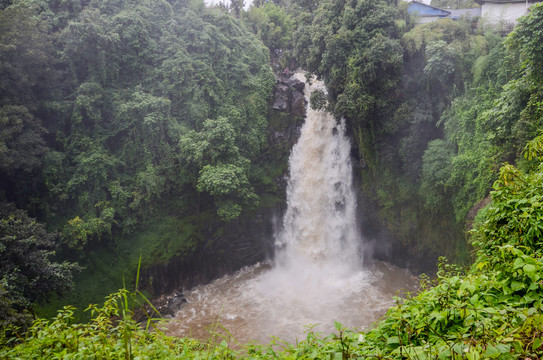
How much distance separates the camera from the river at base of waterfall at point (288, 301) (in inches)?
424

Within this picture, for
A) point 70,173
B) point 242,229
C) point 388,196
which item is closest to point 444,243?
point 388,196

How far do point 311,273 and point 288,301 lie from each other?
2.11 m

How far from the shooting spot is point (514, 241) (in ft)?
10.5

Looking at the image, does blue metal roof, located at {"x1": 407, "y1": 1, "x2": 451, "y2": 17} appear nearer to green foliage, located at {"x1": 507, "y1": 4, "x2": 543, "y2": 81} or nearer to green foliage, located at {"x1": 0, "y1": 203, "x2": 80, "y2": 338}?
green foliage, located at {"x1": 507, "y1": 4, "x2": 543, "y2": 81}

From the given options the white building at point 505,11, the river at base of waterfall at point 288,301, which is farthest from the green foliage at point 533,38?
the river at base of waterfall at point 288,301

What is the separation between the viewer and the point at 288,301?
12203 mm

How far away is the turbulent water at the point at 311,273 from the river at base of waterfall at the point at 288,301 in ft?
0.12

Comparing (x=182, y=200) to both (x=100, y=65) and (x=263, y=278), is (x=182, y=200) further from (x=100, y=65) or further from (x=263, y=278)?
(x=100, y=65)

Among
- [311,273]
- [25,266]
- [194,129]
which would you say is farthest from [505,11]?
[25,266]

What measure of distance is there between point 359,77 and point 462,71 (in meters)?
3.57

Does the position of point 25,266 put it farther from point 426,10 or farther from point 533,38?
point 426,10

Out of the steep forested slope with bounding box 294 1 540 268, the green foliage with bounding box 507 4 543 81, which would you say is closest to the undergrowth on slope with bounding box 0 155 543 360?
the green foliage with bounding box 507 4 543 81

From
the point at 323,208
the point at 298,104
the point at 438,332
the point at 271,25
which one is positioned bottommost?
the point at 323,208

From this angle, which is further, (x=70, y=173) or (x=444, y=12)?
(x=444, y=12)
